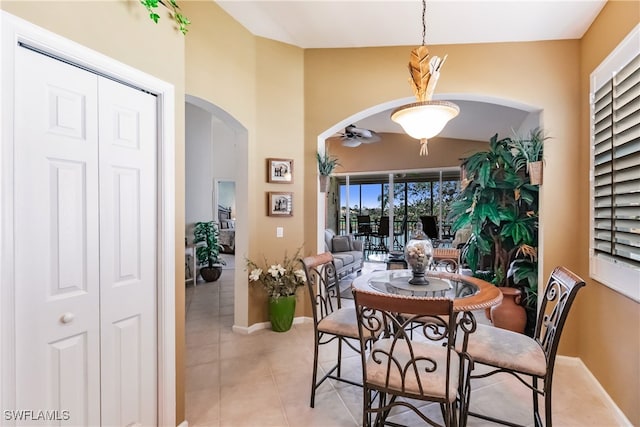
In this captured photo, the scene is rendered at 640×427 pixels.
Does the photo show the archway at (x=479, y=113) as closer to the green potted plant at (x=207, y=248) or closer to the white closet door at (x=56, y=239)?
the white closet door at (x=56, y=239)

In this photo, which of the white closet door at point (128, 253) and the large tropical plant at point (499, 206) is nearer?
the white closet door at point (128, 253)

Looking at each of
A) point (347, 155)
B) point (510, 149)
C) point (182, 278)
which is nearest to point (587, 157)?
point (510, 149)

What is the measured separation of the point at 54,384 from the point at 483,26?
12.5 ft

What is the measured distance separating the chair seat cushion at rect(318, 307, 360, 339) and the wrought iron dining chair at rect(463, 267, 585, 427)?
73cm

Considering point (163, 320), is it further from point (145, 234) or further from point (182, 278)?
point (145, 234)

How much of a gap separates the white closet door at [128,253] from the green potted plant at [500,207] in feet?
9.93

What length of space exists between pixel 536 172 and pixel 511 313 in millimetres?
1405

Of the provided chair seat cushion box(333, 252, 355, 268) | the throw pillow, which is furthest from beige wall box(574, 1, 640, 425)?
the throw pillow

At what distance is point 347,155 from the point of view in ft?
28.5

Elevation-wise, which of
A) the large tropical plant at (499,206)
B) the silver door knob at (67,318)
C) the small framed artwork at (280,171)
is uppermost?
the small framed artwork at (280,171)

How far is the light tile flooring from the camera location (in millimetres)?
2094

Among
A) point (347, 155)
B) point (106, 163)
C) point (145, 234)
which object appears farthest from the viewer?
point (347, 155)

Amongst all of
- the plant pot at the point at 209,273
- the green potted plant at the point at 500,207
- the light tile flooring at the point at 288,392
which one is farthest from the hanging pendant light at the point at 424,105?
the plant pot at the point at 209,273

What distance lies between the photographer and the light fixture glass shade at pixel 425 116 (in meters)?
2.05
